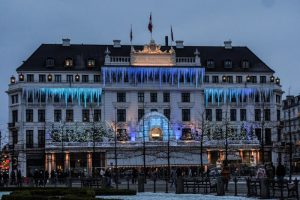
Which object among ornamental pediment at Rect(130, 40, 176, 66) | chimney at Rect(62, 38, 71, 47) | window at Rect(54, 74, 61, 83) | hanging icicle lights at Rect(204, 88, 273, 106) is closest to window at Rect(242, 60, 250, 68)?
hanging icicle lights at Rect(204, 88, 273, 106)

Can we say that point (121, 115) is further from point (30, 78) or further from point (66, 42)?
point (66, 42)

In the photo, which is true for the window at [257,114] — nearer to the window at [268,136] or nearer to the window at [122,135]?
the window at [268,136]

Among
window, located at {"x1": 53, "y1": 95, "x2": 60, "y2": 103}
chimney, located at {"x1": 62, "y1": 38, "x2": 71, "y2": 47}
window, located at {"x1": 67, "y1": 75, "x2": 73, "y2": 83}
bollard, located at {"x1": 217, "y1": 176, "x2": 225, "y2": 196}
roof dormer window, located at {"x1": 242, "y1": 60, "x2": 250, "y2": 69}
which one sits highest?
chimney, located at {"x1": 62, "y1": 38, "x2": 71, "y2": 47}

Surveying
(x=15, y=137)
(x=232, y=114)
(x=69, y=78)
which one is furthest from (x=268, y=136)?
(x=15, y=137)

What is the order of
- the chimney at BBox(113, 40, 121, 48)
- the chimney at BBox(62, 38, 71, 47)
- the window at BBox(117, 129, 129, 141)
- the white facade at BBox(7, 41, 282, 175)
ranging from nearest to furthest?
1. the white facade at BBox(7, 41, 282, 175)
2. the window at BBox(117, 129, 129, 141)
3. the chimney at BBox(62, 38, 71, 47)
4. the chimney at BBox(113, 40, 121, 48)

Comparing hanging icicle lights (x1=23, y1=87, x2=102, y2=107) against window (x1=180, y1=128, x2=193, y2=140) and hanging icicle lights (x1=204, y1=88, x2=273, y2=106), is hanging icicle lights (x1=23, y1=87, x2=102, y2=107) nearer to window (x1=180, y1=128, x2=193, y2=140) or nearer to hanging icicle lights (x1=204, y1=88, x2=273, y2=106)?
window (x1=180, y1=128, x2=193, y2=140)

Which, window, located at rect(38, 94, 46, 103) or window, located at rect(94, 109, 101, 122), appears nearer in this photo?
window, located at rect(38, 94, 46, 103)

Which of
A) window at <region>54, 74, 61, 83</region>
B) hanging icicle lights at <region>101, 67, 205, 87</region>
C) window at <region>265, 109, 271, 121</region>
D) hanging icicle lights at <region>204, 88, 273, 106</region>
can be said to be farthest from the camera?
window at <region>265, 109, 271, 121</region>

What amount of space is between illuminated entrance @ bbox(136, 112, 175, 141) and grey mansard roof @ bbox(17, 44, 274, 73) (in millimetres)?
11213

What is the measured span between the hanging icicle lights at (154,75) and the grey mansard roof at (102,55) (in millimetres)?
2882

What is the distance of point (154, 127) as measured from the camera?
11569 centimetres

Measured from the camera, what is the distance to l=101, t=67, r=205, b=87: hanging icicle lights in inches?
4572

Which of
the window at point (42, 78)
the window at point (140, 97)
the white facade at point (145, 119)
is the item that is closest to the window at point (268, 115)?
the white facade at point (145, 119)

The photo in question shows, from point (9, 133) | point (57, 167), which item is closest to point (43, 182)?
point (57, 167)
